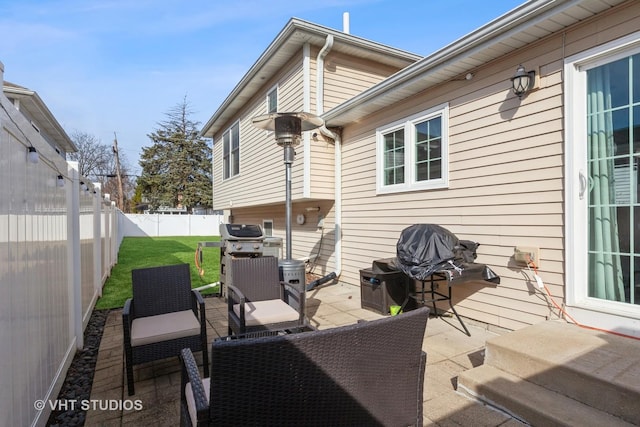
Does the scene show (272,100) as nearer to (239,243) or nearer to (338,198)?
(338,198)

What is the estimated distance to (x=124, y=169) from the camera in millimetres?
34344

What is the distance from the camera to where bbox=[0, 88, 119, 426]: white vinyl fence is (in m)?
1.63

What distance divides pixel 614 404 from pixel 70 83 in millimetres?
22480

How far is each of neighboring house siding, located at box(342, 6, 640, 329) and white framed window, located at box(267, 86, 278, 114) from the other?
3555 mm

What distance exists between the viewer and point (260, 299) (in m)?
3.71

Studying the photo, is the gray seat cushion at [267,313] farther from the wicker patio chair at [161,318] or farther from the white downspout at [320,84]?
the white downspout at [320,84]

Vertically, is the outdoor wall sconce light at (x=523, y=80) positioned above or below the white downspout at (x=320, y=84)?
below

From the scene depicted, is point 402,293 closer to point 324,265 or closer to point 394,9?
point 324,265

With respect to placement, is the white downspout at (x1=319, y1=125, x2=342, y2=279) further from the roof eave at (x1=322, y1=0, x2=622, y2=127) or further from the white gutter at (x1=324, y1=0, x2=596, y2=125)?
the white gutter at (x1=324, y1=0, x2=596, y2=125)

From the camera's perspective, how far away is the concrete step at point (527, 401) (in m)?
1.97

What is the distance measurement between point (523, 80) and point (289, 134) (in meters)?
2.65

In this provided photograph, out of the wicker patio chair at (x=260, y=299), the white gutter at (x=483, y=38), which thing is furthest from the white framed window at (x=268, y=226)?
the wicker patio chair at (x=260, y=299)

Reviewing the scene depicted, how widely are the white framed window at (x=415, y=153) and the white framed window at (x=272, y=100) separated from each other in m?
3.04

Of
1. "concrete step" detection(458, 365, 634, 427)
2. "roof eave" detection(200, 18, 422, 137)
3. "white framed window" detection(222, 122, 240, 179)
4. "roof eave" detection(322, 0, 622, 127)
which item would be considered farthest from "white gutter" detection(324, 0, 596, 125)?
"white framed window" detection(222, 122, 240, 179)
